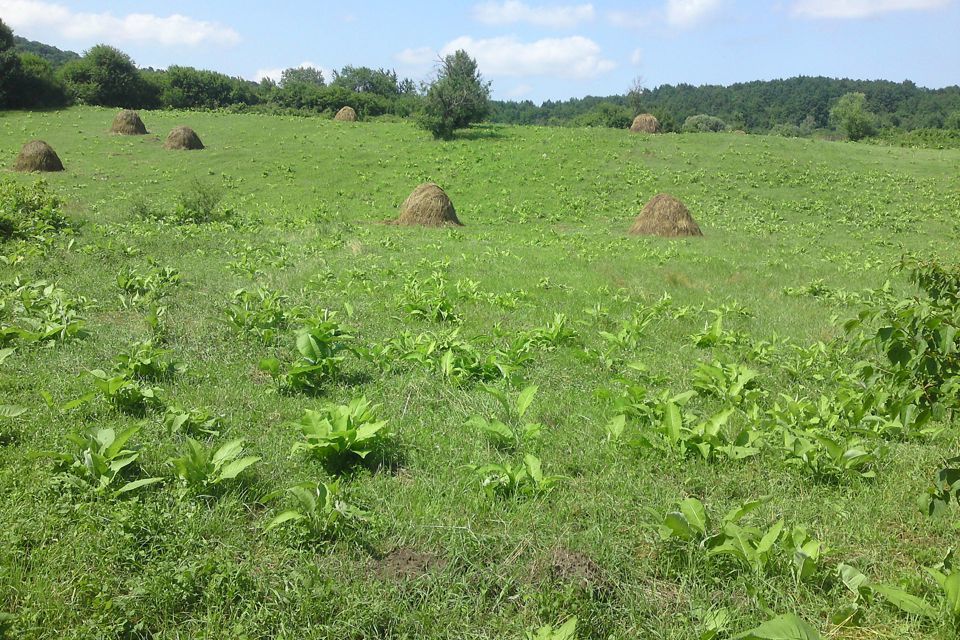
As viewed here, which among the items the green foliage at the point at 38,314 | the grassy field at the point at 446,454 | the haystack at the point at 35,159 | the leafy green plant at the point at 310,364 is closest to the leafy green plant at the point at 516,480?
the grassy field at the point at 446,454

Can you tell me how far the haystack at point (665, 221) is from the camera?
19.1 m

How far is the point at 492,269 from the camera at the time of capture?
1202cm

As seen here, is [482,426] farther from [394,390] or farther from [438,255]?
[438,255]

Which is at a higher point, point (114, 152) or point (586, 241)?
point (114, 152)

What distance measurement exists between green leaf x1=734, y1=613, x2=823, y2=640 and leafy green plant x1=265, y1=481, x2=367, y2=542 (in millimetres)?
2035

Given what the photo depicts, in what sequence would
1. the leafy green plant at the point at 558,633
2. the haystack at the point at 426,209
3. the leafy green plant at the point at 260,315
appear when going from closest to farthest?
the leafy green plant at the point at 558,633 < the leafy green plant at the point at 260,315 < the haystack at the point at 426,209

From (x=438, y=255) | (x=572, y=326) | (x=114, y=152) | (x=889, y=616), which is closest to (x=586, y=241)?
(x=438, y=255)

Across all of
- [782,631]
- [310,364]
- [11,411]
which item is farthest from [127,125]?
[782,631]

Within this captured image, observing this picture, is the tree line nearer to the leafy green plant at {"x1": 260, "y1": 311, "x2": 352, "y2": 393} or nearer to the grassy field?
the grassy field

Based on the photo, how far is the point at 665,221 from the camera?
1923 centimetres

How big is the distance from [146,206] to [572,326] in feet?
43.6

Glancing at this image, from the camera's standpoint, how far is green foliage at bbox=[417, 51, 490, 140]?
114 ft

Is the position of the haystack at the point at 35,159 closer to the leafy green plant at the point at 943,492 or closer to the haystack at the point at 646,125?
the leafy green plant at the point at 943,492

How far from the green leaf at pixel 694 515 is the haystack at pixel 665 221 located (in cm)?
1626
